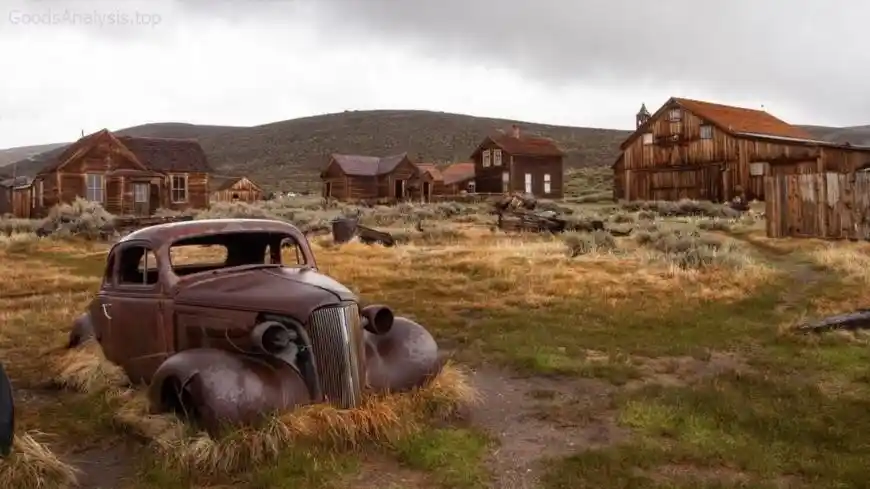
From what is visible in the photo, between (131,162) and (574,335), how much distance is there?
1256 inches

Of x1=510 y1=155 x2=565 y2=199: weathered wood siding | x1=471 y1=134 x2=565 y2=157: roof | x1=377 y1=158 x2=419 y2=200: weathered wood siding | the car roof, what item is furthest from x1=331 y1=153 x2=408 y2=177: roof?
the car roof

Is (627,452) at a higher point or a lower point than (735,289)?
lower

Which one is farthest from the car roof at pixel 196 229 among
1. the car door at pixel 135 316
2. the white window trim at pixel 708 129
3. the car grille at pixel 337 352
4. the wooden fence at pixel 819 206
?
the white window trim at pixel 708 129

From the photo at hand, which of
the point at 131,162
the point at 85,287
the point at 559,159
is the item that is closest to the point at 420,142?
the point at 559,159

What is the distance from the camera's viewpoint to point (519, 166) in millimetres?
53875

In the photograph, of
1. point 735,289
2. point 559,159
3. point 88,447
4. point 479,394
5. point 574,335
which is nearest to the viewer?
point 88,447

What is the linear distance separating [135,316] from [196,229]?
3.26 ft

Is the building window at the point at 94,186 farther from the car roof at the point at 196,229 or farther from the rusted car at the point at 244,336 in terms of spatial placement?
the car roof at the point at 196,229

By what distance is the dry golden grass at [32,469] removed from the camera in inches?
174

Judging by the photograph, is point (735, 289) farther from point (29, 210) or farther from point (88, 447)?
point (29, 210)

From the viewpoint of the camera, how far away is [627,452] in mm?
5059

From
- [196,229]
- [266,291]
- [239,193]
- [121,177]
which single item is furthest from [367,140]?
[266,291]

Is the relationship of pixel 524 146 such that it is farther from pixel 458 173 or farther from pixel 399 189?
pixel 458 173

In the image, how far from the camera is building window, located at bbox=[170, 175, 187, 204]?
37.5 meters
